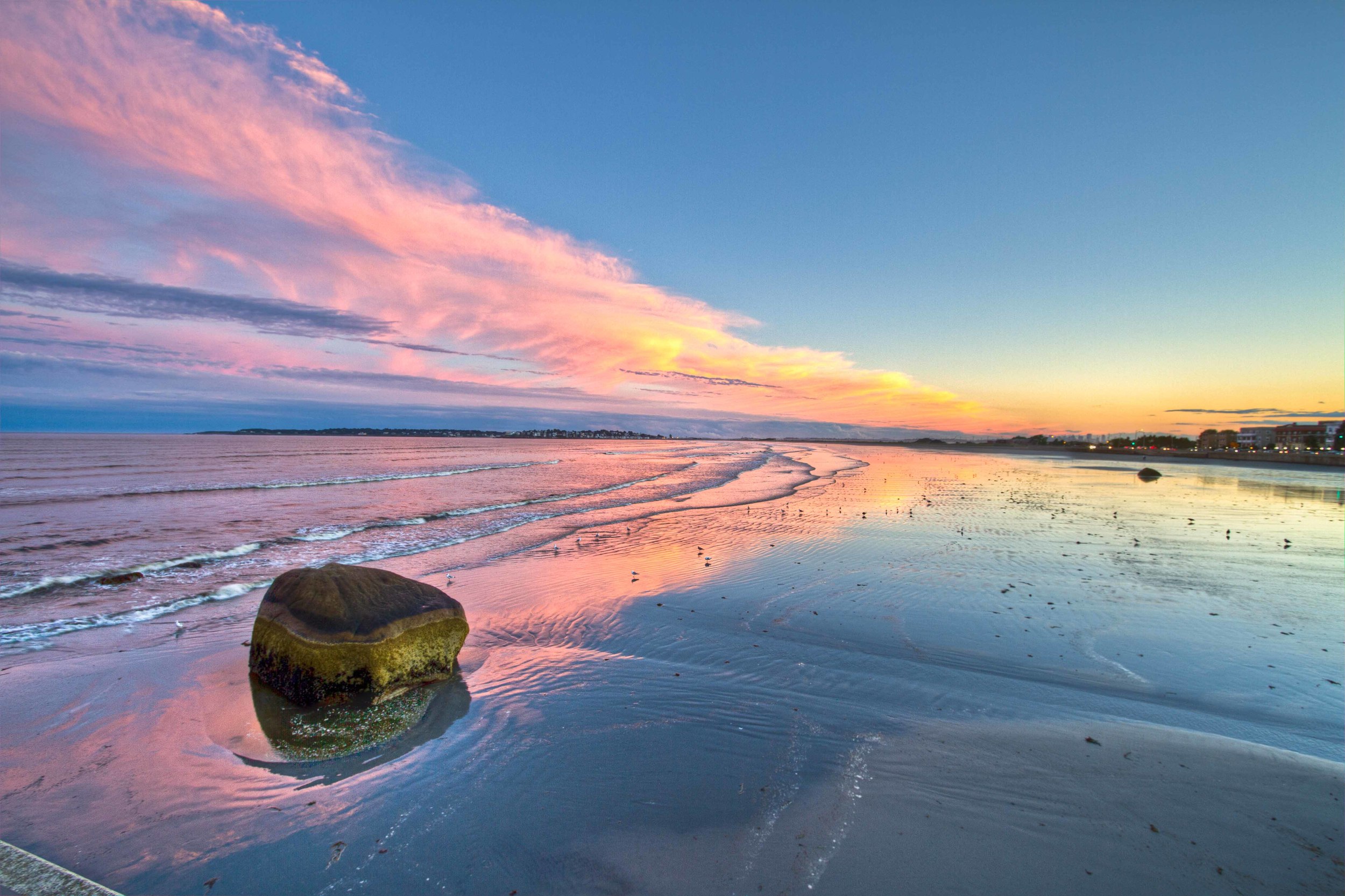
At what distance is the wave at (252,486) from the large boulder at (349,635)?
83.2 ft

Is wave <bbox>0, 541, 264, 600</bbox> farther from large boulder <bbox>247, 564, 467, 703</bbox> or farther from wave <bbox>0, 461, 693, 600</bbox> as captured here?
large boulder <bbox>247, 564, 467, 703</bbox>

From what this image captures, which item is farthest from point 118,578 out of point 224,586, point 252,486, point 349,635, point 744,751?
point 252,486

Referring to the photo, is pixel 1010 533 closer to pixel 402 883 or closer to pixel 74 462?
pixel 402 883

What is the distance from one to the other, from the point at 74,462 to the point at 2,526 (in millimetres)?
41149

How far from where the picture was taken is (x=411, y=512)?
21500 mm

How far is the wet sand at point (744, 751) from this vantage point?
12.2ft

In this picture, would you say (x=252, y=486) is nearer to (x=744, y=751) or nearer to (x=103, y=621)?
(x=103, y=621)

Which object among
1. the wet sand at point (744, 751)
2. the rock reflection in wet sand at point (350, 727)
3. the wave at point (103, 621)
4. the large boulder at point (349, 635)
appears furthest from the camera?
the wave at point (103, 621)

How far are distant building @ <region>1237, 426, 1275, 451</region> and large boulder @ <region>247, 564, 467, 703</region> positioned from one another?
600 ft

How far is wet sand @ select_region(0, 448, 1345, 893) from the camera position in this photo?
3713 millimetres

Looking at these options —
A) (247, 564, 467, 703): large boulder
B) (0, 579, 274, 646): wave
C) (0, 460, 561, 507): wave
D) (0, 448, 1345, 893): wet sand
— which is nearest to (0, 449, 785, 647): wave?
(0, 579, 274, 646): wave

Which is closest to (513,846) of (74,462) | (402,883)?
(402,883)

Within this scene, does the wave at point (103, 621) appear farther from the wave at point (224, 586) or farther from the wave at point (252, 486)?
the wave at point (252, 486)

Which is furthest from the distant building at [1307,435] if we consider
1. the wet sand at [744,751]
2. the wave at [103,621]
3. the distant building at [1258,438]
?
the wave at [103,621]
